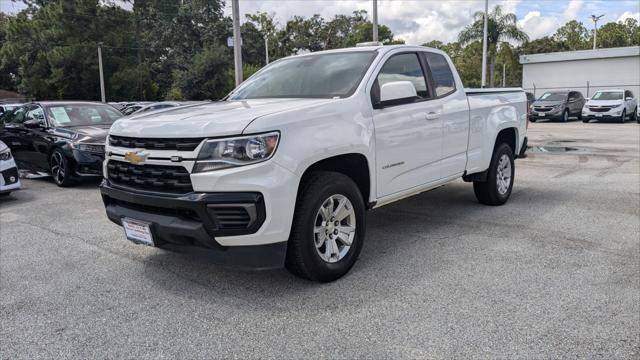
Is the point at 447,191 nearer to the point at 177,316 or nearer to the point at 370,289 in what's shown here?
the point at 370,289

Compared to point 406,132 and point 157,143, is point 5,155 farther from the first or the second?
point 406,132

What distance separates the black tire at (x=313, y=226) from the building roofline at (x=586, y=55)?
132ft

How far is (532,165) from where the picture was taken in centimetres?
1063

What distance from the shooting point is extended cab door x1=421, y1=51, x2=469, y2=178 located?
550 cm

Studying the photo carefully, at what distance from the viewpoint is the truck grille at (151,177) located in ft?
12.1

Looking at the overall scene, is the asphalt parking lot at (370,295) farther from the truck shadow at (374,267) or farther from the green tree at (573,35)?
the green tree at (573,35)

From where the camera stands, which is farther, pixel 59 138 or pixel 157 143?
pixel 59 138

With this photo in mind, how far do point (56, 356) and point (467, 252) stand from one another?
11.4ft

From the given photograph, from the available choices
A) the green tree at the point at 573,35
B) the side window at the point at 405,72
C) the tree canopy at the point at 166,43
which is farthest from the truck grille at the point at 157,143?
the green tree at the point at 573,35

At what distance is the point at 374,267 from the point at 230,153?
1.73 metres

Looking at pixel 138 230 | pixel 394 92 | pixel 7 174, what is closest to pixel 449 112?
pixel 394 92

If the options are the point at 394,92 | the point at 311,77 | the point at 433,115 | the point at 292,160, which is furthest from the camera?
the point at 433,115

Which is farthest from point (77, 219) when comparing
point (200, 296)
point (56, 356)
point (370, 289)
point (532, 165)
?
point (532, 165)

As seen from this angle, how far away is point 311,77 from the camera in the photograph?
16.5 ft
